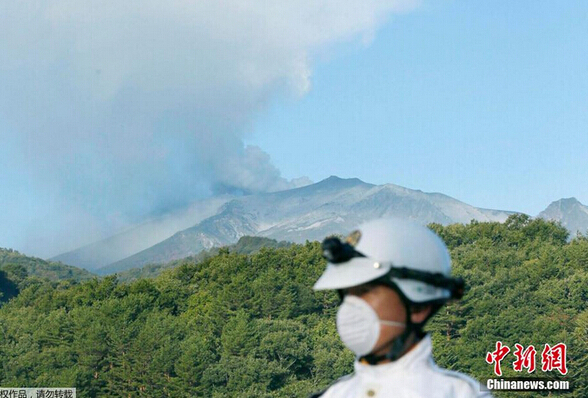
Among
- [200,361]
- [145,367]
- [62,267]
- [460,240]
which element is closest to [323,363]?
[200,361]

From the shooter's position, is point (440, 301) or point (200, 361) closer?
point (440, 301)

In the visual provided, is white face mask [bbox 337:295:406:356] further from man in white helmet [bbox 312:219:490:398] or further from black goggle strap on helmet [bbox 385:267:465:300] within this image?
black goggle strap on helmet [bbox 385:267:465:300]

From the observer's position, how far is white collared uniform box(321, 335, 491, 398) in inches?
114

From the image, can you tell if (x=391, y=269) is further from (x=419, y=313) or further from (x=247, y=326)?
(x=247, y=326)

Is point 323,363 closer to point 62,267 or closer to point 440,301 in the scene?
point 440,301

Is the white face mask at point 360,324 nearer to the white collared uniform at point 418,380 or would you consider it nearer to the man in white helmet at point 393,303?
the man in white helmet at point 393,303

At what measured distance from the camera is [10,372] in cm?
6312

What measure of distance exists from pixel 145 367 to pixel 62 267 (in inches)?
3661
